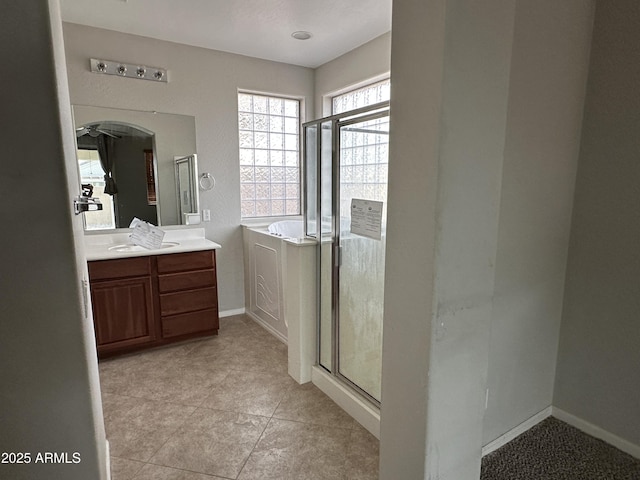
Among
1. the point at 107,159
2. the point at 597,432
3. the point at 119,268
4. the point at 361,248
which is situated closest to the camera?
the point at 597,432

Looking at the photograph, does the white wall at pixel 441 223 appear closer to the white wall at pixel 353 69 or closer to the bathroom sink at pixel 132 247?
the white wall at pixel 353 69

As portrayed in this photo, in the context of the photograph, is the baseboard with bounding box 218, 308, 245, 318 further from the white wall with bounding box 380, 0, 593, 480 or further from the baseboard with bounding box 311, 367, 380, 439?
the white wall with bounding box 380, 0, 593, 480

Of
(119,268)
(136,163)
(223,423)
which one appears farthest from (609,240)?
(136,163)

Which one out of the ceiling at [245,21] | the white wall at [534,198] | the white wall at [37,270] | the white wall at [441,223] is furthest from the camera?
the ceiling at [245,21]

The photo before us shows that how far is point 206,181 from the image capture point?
3668 mm

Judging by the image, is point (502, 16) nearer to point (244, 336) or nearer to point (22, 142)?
point (22, 142)

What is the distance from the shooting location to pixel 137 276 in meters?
2.94

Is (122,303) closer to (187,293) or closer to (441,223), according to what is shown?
(187,293)

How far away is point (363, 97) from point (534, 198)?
2398 millimetres

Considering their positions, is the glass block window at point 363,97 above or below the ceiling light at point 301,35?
below

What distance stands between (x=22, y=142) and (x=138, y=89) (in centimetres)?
271

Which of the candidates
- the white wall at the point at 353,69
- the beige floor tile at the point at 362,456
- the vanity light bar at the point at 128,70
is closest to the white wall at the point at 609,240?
the beige floor tile at the point at 362,456

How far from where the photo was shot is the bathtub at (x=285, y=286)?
244cm

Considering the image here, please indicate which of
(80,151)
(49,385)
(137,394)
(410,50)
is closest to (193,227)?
(80,151)
